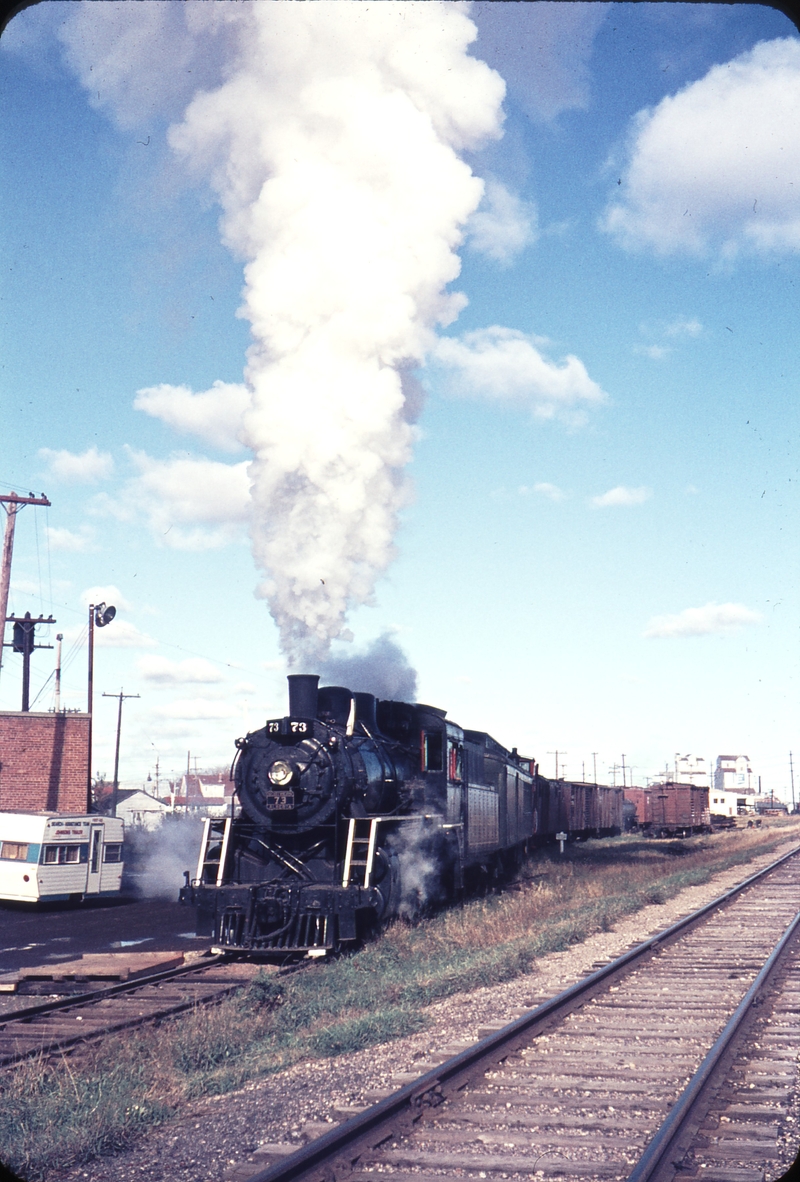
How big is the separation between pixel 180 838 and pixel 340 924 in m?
28.0

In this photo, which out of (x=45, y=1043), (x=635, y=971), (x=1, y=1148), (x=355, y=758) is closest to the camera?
(x=1, y=1148)

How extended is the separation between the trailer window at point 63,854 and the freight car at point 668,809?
1594 inches

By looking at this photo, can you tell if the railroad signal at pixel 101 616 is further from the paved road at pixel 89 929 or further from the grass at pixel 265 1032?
the grass at pixel 265 1032

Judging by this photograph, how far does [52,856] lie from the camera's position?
18922mm

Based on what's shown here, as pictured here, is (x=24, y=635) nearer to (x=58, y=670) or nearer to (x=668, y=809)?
(x=58, y=670)

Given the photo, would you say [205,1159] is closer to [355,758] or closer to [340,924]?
[340,924]

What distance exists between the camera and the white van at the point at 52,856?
18.5 m

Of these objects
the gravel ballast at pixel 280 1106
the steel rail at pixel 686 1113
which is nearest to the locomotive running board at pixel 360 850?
the gravel ballast at pixel 280 1106

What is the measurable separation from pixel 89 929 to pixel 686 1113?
42.3ft

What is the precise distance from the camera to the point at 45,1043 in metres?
7.83

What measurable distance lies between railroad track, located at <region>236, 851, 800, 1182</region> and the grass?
120 centimetres

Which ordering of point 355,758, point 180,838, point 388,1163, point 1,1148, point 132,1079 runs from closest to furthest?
point 388,1163 < point 1,1148 < point 132,1079 < point 355,758 < point 180,838

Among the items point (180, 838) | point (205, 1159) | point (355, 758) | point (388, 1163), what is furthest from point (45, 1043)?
point (180, 838)

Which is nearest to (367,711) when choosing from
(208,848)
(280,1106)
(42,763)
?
(208,848)
